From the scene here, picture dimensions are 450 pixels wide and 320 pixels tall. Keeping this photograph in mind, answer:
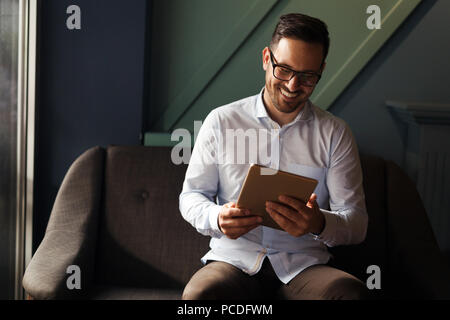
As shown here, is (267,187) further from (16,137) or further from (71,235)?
(16,137)

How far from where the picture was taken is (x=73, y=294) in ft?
5.69

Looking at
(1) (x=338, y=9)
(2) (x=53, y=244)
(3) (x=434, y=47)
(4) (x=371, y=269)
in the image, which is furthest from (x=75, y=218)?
(3) (x=434, y=47)

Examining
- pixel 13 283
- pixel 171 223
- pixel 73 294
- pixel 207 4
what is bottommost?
pixel 13 283

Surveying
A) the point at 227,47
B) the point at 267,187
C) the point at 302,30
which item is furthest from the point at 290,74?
the point at 227,47

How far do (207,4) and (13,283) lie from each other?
4.71 ft

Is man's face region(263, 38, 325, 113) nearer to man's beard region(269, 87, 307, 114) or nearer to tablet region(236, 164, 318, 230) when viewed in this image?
man's beard region(269, 87, 307, 114)

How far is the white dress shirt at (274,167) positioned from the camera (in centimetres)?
175

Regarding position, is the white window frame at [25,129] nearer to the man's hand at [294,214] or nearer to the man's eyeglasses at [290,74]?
the man's eyeglasses at [290,74]

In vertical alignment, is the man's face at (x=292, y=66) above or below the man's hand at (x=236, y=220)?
above

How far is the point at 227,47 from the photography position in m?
2.30

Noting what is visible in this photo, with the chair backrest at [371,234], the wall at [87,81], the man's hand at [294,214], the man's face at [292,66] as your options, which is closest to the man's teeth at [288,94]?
the man's face at [292,66]

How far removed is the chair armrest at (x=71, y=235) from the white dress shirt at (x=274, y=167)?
414 mm

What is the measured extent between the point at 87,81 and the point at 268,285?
3.60ft
